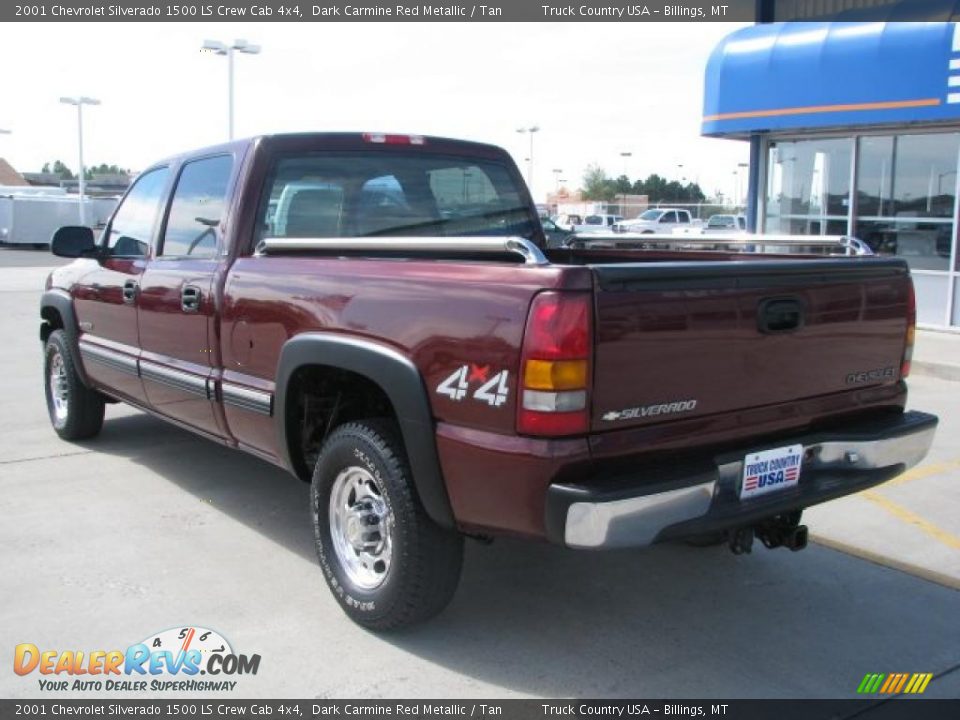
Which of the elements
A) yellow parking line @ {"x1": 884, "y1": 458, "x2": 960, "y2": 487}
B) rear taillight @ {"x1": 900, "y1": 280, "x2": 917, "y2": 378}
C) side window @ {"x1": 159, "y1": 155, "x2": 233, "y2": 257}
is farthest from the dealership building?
side window @ {"x1": 159, "y1": 155, "x2": 233, "y2": 257}

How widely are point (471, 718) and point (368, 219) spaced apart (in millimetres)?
2532

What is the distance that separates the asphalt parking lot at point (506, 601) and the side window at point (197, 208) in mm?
1448

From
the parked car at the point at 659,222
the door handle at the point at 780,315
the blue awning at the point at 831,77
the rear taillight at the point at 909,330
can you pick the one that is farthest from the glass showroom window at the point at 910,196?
the parked car at the point at 659,222

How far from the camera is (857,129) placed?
12359 millimetres

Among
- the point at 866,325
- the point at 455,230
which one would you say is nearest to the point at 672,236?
the point at 455,230

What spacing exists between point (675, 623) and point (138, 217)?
155 inches

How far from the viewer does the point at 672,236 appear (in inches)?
202

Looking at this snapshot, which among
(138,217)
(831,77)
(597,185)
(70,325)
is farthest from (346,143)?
(597,185)

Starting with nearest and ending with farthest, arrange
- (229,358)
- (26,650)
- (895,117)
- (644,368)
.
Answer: (644,368)
(26,650)
(229,358)
(895,117)

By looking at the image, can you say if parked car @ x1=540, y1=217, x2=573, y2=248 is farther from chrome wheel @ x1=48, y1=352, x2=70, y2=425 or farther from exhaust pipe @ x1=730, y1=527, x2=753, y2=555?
chrome wheel @ x1=48, y1=352, x2=70, y2=425

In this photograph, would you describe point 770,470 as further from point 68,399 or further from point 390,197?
point 68,399

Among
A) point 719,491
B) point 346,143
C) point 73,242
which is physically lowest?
point 719,491

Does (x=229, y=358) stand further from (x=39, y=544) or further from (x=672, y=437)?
(x=672, y=437)

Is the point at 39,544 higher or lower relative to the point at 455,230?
lower
